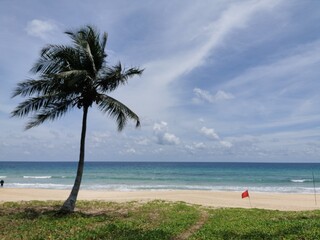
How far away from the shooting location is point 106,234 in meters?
10.5

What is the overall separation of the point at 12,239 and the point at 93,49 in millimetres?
8528

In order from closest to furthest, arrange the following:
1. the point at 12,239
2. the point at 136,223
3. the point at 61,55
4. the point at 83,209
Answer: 1. the point at 12,239
2. the point at 136,223
3. the point at 61,55
4. the point at 83,209

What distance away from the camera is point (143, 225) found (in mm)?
12172

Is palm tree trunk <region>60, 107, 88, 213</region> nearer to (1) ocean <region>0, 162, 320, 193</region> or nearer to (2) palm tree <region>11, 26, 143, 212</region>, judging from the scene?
(2) palm tree <region>11, 26, 143, 212</region>

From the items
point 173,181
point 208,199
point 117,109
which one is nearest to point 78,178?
point 117,109

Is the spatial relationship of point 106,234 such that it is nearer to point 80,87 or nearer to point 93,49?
point 80,87

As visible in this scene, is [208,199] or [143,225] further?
[208,199]

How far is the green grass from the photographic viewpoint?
10.3 m

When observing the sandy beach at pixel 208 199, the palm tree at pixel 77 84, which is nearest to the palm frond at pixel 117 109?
the palm tree at pixel 77 84

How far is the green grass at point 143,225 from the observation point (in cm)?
1026

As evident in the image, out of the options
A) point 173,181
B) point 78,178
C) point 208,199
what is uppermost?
point 78,178

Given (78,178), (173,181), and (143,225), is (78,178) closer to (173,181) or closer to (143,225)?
(143,225)

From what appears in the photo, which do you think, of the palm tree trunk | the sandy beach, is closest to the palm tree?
the palm tree trunk

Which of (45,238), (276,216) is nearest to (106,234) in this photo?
(45,238)
